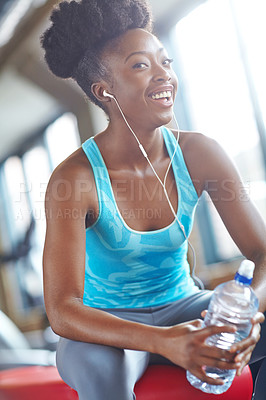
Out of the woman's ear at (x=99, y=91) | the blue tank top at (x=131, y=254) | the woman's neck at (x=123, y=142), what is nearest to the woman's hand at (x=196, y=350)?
the blue tank top at (x=131, y=254)

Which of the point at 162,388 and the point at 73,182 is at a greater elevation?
the point at 73,182

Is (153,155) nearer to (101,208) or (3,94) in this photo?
(101,208)

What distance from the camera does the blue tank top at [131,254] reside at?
830 mm

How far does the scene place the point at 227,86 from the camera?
126 cm

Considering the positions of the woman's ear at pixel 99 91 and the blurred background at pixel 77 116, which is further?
the blurred background at pixel 77 116

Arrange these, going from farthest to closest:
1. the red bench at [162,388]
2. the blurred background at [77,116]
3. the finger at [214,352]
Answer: the blurred background at [77,116] → the red bench at [162,388] → the finger at [214,352]

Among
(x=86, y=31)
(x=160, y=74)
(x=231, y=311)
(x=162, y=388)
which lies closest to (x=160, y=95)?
(x=160, y=74)

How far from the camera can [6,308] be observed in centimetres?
132

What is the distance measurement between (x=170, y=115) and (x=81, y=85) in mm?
191

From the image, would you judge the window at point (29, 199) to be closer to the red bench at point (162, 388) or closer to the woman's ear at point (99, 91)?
the woman's ear at point (99, 91)

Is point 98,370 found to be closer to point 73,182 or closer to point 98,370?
point 98,370

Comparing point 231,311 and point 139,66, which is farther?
point 139,66

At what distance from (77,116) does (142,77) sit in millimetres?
229

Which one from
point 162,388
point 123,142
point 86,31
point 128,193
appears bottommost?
point 162,388
